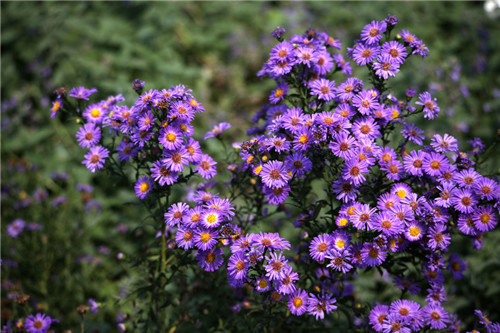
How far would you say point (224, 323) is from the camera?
7.08 feet

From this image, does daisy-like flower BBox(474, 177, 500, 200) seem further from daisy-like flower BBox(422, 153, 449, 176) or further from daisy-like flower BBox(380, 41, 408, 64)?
daisy-like flower BBox(380, 41, 408, 64)

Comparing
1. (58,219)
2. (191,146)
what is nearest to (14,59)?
(58,219)

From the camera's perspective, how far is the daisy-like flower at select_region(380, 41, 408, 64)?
183 centimetres

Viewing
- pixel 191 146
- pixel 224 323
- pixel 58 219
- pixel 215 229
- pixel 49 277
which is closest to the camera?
pixel 215 229

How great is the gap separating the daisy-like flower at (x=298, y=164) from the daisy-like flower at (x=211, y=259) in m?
0.44

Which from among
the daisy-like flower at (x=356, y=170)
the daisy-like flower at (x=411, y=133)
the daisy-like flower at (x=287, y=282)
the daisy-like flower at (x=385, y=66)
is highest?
the daisy-like flower at (x=385, y=66)

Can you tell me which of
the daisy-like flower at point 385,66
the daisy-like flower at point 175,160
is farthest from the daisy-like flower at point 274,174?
the daisy-like flower at point 385,66

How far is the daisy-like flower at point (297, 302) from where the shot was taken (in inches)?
65.9

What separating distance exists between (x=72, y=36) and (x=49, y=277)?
281 centimetres

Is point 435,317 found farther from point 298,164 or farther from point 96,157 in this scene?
point 96,157

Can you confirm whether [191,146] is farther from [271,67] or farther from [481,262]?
[481,262]

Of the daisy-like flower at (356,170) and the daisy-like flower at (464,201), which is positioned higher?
the daisy-like flower at (356,170)

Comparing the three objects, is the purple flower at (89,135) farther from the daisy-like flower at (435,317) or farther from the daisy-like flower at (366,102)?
the daisy-like flower at (435,317)

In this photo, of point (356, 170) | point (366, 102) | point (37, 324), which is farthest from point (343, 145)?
point (37, 324)
